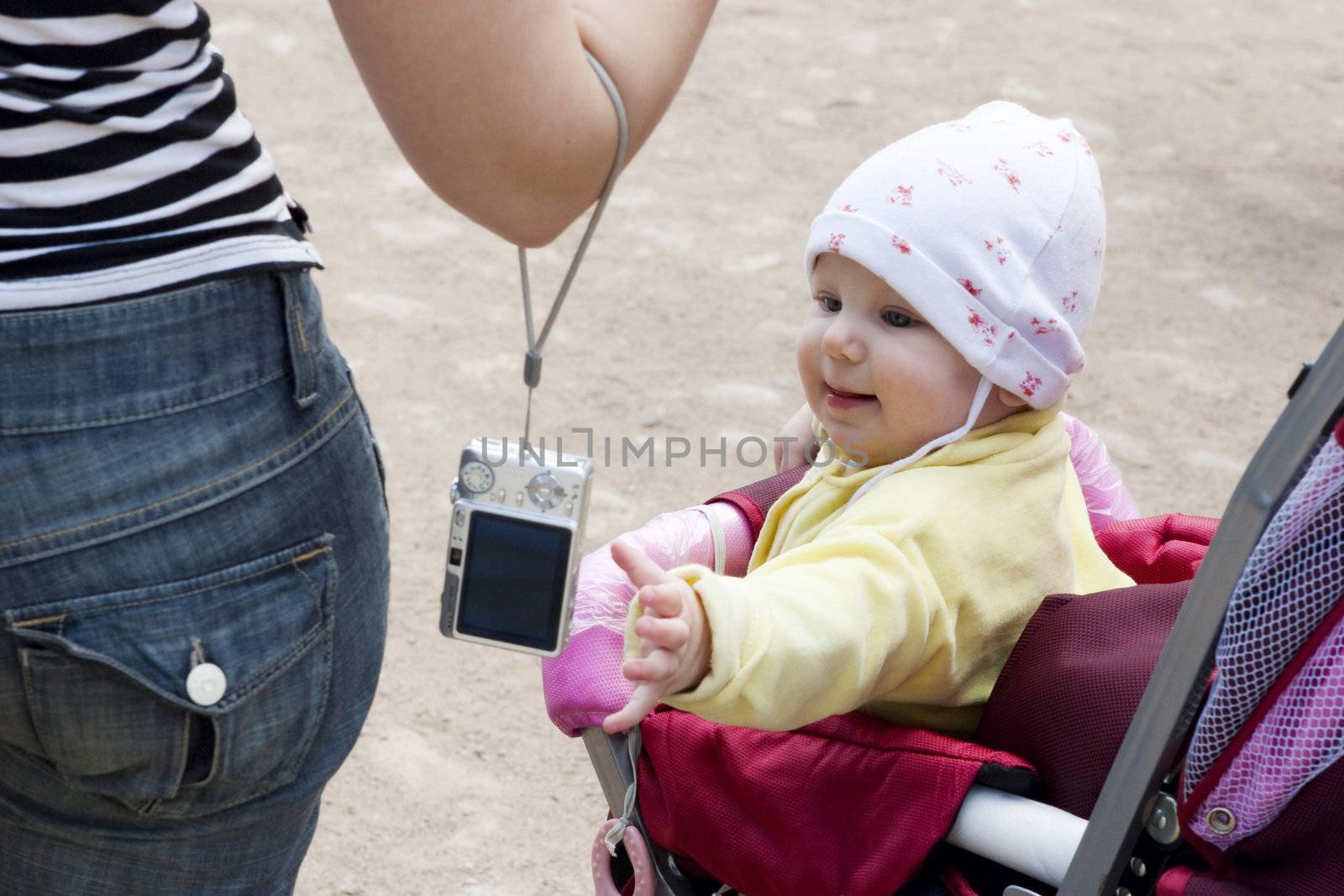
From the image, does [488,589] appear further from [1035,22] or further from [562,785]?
[1035,22]

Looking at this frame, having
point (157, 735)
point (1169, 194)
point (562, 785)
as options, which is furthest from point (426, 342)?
point (157, 735)

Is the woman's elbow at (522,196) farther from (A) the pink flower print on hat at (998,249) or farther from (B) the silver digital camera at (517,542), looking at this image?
(A) the pink flower print on hat at (998,249)

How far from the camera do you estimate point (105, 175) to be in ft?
2.83

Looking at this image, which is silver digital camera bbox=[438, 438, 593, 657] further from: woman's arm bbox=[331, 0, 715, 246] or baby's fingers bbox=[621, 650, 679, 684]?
woman's arm bbox=[331, 0, 715, 246]

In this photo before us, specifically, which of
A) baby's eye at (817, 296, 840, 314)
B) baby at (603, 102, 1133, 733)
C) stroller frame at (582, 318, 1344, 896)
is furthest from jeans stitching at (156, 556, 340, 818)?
baby's eye at (817, 296, 840, 314)

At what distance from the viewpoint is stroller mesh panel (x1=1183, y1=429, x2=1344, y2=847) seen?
958mm

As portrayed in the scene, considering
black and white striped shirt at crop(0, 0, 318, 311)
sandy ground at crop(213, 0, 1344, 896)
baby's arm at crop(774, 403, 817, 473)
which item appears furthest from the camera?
sandy ground at crop(213, 0, 1344, 896)

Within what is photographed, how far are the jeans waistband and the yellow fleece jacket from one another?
0.34 metres

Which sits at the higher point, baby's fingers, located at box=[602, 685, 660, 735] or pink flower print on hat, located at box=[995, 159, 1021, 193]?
pink flower print on hat, located at box=[995, 159, 1021, 193]

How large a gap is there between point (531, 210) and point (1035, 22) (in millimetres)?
5055

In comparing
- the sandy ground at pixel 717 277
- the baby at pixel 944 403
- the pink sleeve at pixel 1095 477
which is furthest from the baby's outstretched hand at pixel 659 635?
the sandy ground at pixel 717 277

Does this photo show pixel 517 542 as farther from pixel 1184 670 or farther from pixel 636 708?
pixel 1184 670

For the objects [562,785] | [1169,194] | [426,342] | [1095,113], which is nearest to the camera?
[562,785]

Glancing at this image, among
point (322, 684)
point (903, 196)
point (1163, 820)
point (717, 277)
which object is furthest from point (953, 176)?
point (717, 277)
